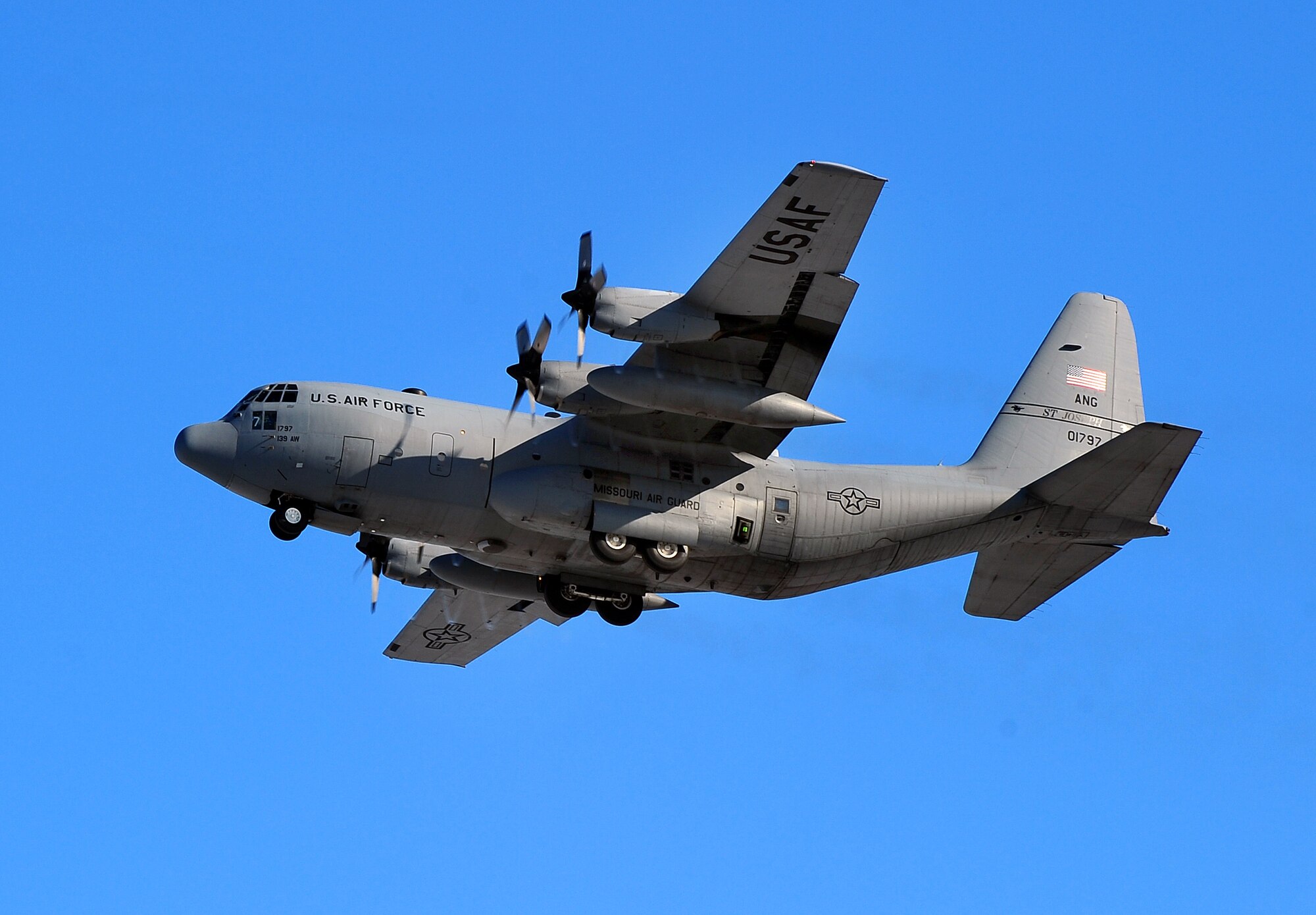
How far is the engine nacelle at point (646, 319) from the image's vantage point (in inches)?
703

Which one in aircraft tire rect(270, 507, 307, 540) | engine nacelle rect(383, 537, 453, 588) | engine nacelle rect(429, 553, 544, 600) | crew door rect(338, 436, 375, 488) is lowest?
aircraft tire rect(270, 507, 307, 540)

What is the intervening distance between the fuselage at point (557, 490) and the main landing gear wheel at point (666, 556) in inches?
10.0

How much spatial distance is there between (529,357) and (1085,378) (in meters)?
9.59

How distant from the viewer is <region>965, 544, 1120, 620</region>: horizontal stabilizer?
2217cm

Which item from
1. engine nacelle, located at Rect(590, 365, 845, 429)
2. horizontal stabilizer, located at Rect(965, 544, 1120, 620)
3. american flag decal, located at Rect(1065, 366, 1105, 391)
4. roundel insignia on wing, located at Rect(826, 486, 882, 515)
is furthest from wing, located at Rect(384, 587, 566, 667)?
american flag decal, located at Rect(1065, 366, 1105, 391)

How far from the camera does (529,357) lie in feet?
62.7

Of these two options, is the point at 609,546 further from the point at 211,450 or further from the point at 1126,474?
the point at 1126,474

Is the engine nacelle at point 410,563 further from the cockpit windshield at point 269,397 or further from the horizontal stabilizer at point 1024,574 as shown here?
the horizontal stabilizer at point 1024,574

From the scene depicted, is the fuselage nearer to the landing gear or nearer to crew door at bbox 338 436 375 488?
crew door at bbox 338 436 375 488

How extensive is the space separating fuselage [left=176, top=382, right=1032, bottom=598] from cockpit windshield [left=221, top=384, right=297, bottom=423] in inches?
1.0

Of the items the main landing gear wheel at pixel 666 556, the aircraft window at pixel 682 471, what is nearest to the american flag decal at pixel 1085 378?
the aircraft window at pixel 682 471

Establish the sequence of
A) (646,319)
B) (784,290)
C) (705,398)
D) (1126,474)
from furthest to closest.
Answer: (1126,474)
(705,398)
(784,290)
(646,319)

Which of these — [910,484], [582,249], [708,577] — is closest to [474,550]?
[708,577]

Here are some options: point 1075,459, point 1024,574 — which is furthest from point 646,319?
point 1024,574
